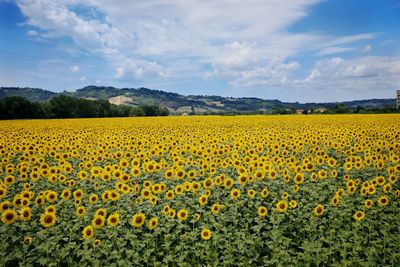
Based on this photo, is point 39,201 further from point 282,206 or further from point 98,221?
point 282,206

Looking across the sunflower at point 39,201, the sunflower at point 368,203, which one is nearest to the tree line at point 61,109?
the sunflower at point 39,201

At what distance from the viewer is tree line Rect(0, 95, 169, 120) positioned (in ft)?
183

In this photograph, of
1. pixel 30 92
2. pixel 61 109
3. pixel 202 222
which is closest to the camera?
pixel 202 222

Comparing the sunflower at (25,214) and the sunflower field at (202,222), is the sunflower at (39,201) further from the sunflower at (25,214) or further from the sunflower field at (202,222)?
the sunflower at (25,214)

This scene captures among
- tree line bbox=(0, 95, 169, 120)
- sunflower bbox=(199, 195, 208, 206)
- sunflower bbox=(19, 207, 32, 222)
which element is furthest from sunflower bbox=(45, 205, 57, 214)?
tree line bbox=(0, 95, 169, 120)

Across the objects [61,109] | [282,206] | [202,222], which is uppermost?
[61,109]

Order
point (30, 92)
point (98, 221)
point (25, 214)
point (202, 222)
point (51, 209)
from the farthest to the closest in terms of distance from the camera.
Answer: point (30, 92), point (202, 222), point (51, 209), point (25, 214), point (98, 221)

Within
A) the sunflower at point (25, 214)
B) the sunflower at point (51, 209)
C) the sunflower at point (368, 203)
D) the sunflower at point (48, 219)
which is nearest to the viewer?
the sunflower at point (48, 219)

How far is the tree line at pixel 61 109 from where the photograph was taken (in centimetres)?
5572

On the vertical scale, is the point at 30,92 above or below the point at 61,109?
above

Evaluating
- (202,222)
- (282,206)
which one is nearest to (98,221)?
(202,222)

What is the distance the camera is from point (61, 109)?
61938 mm

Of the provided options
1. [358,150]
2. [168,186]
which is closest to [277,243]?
[168,186]

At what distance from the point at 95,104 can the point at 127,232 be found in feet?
212
